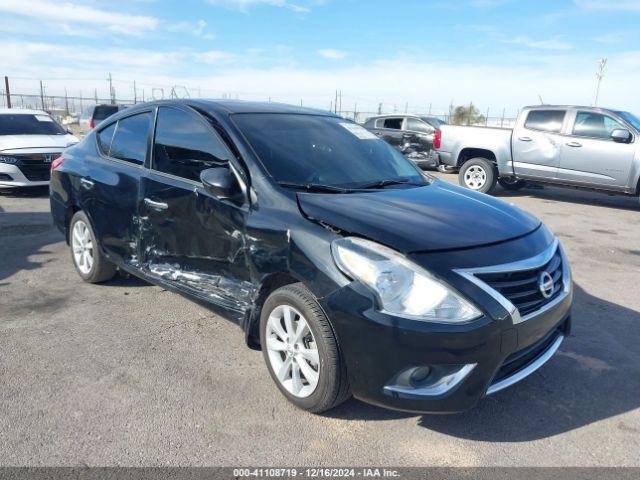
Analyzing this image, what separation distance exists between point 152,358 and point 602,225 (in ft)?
24.7

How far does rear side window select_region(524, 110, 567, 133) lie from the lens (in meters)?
10.3

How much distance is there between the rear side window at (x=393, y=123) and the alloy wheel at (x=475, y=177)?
517 centimetres

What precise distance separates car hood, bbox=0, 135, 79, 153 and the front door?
21.6ft

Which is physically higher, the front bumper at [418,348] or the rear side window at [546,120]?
the rear side window at [546,120]

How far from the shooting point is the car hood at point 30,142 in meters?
9.31

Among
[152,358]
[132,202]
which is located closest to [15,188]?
[132,202]

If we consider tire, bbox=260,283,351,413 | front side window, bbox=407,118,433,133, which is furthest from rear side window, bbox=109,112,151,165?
front side window, bbox=407,118,433,133

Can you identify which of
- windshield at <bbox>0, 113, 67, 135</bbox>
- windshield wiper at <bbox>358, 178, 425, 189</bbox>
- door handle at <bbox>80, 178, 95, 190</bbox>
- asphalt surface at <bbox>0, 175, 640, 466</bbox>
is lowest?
asphalt surface at <bbox>0, 175, 640, 466</bbox>

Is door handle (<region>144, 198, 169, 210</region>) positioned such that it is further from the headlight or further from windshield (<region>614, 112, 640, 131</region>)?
windshield (<region>614, 112, 640, 131</region>)

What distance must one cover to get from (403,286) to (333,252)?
397 mm

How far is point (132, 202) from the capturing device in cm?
412

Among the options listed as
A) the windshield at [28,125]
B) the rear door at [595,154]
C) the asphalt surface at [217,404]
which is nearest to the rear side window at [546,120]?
the rear door at [595,154]

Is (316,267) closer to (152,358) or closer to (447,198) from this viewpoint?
(447,198)

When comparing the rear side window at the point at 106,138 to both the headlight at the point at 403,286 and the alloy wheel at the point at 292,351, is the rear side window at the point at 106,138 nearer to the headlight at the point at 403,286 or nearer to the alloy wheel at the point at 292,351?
the alloy wheel at the point at 292,351
